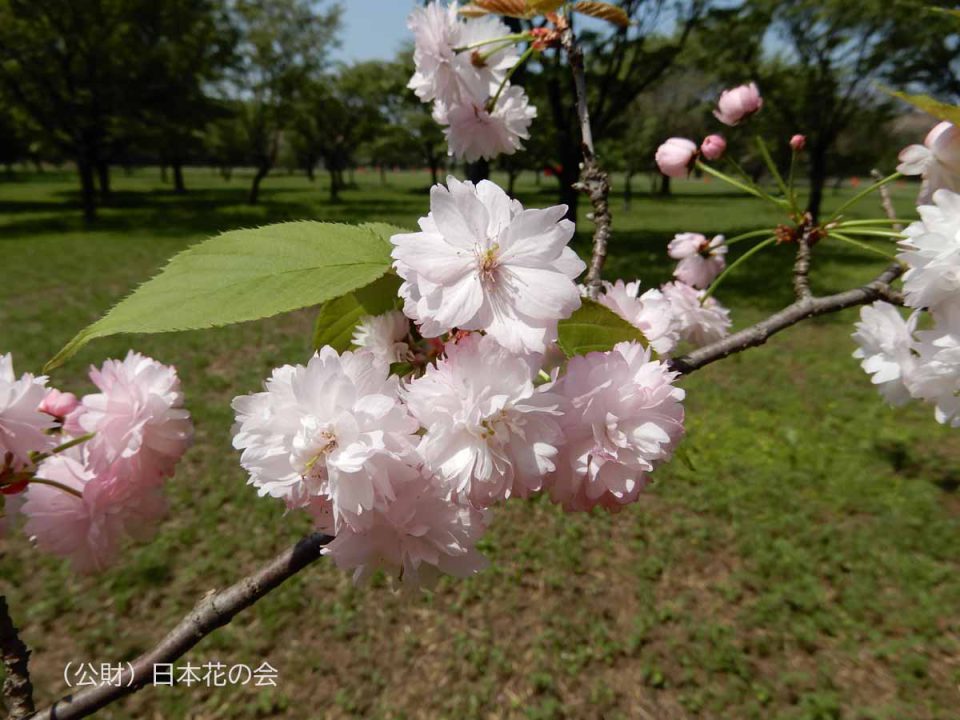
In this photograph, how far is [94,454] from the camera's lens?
90 cm

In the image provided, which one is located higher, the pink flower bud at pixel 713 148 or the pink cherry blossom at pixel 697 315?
the pink flower bud at pixel 713 148

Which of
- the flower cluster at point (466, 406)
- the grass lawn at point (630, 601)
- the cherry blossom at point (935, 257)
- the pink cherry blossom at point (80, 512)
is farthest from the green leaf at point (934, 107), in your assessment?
the grass lawn at point (630, 601)

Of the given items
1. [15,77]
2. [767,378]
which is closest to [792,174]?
[767,378]

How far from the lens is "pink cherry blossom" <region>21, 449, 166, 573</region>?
3.16ft

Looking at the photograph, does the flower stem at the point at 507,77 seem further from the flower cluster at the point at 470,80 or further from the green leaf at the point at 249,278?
the green leaf at the point at 249,278

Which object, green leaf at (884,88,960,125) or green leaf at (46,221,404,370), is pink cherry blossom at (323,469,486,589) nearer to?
green leaf at (46,221,404,370)

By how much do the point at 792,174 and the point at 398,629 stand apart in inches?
113

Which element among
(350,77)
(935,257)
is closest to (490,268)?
(935,257)

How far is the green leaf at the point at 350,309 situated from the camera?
73 centimetres

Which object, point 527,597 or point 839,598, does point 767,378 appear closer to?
point 839,598

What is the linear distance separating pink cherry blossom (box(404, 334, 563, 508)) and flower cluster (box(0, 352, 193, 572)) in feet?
1.68

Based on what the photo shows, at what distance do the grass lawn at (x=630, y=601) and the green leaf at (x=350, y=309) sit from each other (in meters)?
2.35

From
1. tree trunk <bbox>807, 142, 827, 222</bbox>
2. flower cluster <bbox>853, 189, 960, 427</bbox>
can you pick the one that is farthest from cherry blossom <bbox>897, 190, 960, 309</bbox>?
tree trunk <bbox>807, 142, 827, 222</bbox>

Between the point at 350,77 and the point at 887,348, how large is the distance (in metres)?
28.3
